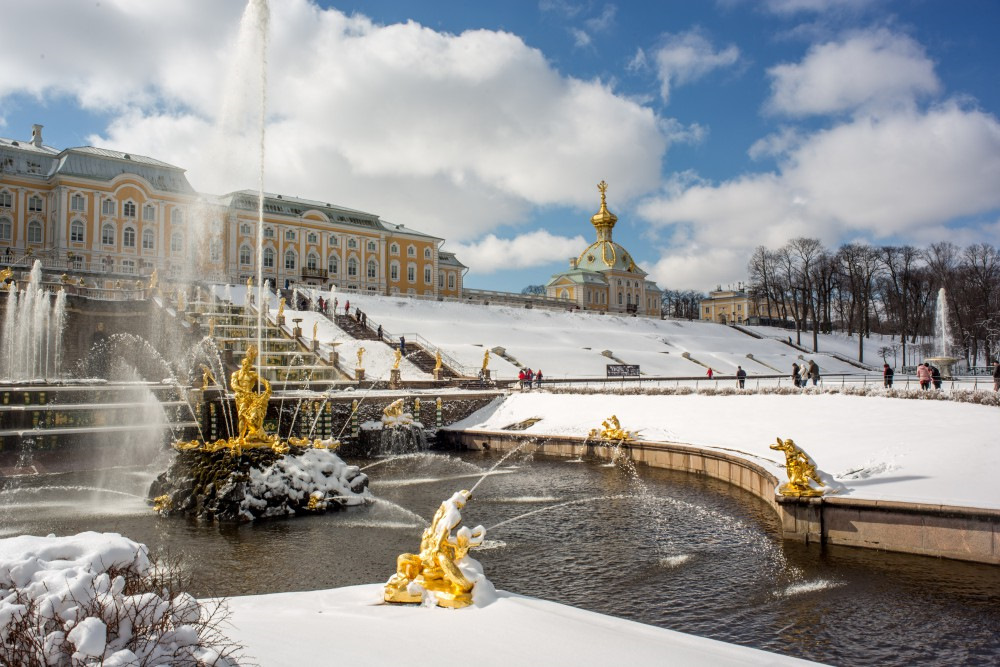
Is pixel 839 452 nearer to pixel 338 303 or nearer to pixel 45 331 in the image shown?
pixel 45 331

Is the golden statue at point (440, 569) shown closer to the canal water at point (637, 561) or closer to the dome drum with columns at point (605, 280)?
the canal water at point (637, 561)

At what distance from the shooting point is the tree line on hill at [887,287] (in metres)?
53.2

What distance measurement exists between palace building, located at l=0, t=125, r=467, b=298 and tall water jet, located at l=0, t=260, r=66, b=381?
9676 mm

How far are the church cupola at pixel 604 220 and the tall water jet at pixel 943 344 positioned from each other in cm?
4748

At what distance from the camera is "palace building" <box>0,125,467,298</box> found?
4956 centimetres

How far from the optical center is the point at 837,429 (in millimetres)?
16078

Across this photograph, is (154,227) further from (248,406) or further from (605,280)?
(605,280)

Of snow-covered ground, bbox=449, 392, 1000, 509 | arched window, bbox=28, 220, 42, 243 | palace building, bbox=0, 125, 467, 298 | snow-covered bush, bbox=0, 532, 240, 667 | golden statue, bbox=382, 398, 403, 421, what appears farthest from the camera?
arched window, bbox=28, 220, 42, 243

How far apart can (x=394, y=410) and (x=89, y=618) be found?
822 inches

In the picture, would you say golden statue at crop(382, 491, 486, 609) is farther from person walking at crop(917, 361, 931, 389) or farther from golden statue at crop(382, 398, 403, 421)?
person walking at crop(917, 361, 931, 389)

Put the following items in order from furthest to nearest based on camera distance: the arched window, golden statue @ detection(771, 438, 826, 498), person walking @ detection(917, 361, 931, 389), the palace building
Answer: the arched window, the palace building, person walking @ detection(917, 361, 931, 389), golden statue @ detection(771, 438, 826, 498)

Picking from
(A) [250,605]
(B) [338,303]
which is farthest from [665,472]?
(B) [338,303]

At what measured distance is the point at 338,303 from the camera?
159 ft

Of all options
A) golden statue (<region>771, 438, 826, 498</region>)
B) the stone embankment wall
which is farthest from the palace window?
golden statue (<region>771, 438, 826, 498</region>)
